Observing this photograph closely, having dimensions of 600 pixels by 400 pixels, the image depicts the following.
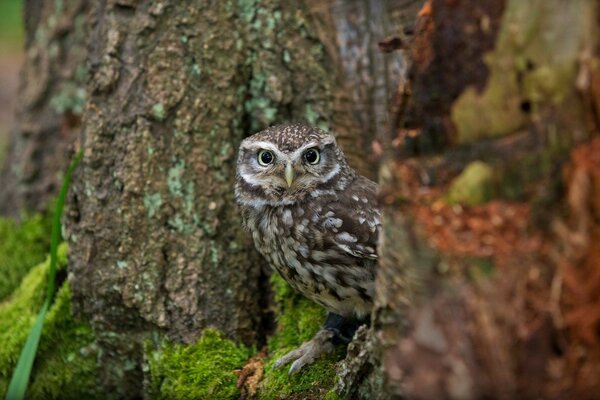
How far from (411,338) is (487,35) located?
95 centimetres

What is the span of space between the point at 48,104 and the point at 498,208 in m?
4.04

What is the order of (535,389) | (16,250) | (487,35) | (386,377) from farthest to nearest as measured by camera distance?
(16,250), (386,377), (487,35), (535,389)

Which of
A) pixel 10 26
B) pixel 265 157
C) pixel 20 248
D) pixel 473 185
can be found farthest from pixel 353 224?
pixel 10 26

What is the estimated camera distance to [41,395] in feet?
13.5

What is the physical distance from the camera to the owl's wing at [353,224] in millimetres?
3576

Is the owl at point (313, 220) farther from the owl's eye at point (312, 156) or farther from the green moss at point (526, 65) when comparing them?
the green moss at point (526, 65)

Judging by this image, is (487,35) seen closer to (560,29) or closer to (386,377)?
(560,29)

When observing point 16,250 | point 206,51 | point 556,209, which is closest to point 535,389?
point 556,209

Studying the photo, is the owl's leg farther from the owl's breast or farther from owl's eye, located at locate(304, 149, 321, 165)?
owl's eye, located at locate(304, 149, 321, 165)

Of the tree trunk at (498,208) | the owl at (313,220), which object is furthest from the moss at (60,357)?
the tree trunk at (498,208)

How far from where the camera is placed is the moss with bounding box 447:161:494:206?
2258 millimetres

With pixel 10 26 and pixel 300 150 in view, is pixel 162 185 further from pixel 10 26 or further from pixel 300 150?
pixel 10 26

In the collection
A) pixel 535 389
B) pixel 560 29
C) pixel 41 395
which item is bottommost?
pixel 41 395

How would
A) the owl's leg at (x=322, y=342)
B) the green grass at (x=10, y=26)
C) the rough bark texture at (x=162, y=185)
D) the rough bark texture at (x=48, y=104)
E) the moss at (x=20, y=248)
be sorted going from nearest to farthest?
the owl's leg at (x=322, y=342), the rough bark texture at (x=162, y=185), the moss at (x=20, y=248), the rough bark texture at (x=48, y=104), the green grass at (x=10, y=26)
